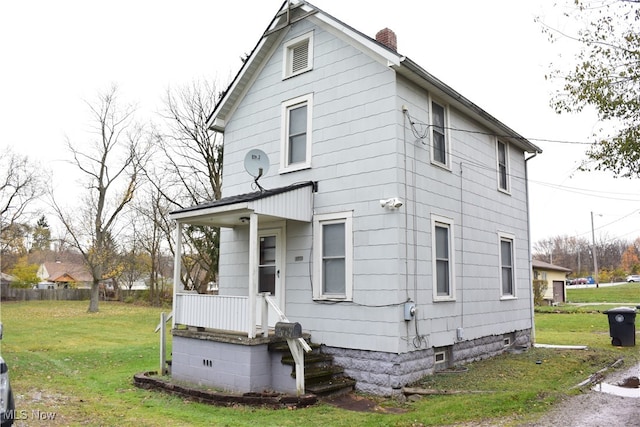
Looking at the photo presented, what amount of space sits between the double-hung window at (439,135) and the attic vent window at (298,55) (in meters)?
2.91

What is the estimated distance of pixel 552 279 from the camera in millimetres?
38750

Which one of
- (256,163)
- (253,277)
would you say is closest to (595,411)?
(253,277)

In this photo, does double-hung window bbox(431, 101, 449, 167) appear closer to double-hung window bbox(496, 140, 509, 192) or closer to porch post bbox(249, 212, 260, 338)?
double-hung window bbox(496, 140, 509, 192)

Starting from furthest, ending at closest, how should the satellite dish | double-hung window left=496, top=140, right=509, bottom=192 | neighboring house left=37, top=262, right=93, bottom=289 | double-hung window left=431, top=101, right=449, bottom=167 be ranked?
neighboring house left=37, top=262, right=93, bottom=289, double-hung window left=496, top=140, right=509, bottom=192, double-hung window left=431, top=101, right=449, bottom=167, the satellite dish

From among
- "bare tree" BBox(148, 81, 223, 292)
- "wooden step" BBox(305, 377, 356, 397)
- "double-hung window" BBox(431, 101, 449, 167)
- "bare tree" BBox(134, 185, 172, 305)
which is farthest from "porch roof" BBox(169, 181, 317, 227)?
"bare tree" BBox(134, 185, 172, 305)

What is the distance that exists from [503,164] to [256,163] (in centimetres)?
732

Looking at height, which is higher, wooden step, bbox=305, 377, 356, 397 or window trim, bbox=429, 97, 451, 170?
window trim, bbox=429, 97, 451, 170

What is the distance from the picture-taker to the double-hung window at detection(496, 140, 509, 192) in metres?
13.2

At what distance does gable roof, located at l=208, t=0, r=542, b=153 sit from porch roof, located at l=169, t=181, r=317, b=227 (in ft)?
9.58

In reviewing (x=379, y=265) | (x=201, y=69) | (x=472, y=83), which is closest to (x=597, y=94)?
(x=379, y=265)

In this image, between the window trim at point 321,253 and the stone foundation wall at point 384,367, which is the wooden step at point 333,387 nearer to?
the stone foundation wall at point 384,367

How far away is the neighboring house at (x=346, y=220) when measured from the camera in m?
8.70

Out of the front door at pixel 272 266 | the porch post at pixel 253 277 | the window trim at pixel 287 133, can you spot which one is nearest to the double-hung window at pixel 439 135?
the window trim at pixel 287 133

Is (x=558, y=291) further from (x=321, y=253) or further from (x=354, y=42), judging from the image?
(x=354, y=42)
